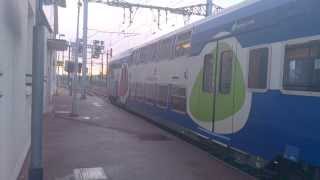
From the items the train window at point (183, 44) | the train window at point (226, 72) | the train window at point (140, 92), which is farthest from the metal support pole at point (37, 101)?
the train window at point (140, 92)

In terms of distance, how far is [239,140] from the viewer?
9672 mm

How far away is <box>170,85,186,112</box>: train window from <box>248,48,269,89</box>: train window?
4847 millimetres

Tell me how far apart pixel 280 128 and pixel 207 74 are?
411cm

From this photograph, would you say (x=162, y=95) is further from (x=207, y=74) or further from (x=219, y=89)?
(x=219, y=89)

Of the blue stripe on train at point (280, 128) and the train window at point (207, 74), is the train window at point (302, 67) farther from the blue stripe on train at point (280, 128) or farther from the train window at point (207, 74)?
the train window at point (207, 74)

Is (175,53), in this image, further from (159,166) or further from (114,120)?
(114,120)

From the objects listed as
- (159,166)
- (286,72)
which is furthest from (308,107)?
(159,166)

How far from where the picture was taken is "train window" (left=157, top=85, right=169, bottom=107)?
53.6ft

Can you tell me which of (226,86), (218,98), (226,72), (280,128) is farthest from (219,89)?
(280,128)

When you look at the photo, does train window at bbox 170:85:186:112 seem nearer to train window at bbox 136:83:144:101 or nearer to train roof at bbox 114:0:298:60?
train roof at bbox 114:0:298:60

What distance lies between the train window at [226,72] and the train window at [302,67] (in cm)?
236

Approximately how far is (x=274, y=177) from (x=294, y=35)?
114 inches

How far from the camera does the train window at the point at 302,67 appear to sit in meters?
7.30

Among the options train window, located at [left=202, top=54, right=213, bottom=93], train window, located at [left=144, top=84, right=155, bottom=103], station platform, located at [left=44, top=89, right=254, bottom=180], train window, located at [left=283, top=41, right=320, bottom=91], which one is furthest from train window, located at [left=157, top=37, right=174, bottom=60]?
train window, located at [left=283, top=41, right=320, bottom=91]
